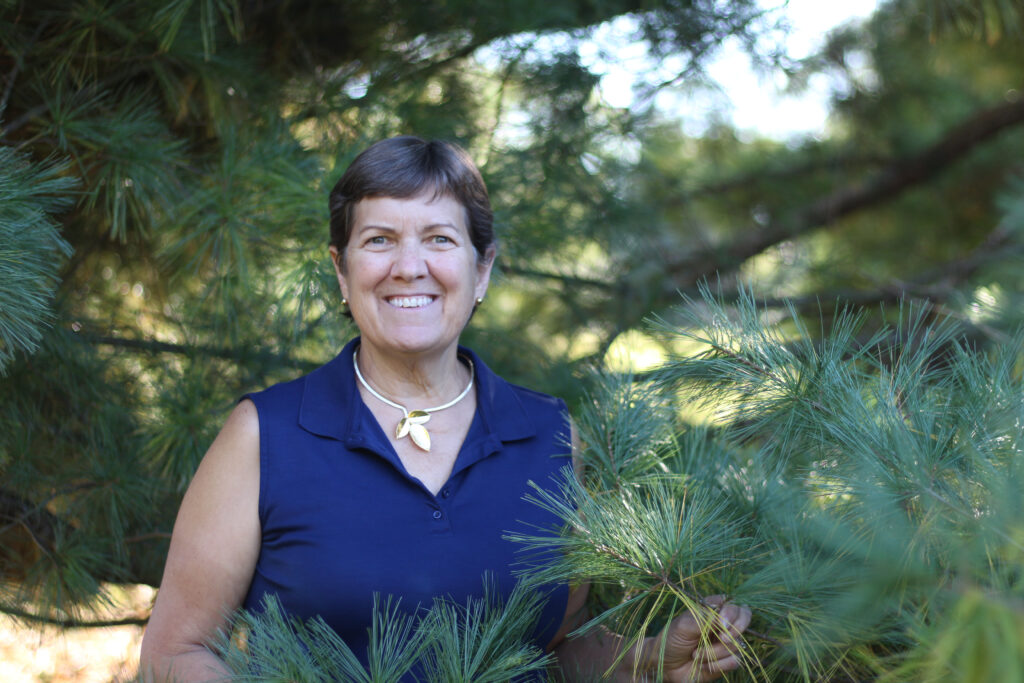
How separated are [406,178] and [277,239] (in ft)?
1.10

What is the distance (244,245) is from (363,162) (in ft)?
0.91

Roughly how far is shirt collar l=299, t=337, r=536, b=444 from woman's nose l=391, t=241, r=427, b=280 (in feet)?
0.54

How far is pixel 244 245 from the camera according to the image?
1393 mm

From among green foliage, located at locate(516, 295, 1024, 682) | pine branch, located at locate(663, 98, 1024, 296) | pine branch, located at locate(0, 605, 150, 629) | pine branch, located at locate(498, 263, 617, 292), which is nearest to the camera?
green foliage, located at locate(516, 295, 1024, 682)

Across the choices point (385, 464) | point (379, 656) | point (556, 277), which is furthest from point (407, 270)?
point (556, 277)

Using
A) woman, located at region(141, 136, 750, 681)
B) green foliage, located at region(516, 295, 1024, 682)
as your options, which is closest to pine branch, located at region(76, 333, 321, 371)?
woman, located at region(141, 136, 750, 681)

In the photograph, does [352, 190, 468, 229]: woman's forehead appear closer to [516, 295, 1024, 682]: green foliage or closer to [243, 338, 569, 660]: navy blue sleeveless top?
[243, 338, 569, 660]: navy blue sleeveless top

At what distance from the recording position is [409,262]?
4.05 feet

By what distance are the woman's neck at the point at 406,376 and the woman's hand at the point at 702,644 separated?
20.1 inches

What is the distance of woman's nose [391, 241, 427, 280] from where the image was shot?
123 cm

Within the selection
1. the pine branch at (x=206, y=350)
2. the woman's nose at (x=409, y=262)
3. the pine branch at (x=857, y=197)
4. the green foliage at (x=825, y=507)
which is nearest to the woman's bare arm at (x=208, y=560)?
the woman's nose at (x=409, y=262)

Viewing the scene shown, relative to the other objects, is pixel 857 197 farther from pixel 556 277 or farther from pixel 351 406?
→ pixel 351 406

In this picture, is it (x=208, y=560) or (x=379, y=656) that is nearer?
(x=379, y=656)

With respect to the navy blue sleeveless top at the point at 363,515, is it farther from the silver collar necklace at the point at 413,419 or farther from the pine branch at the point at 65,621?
the pine branch at the point at 65,621
